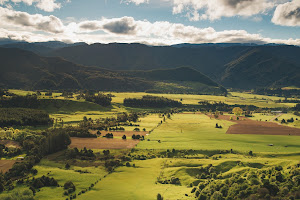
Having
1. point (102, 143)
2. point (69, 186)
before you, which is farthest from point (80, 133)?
point (69, 186)

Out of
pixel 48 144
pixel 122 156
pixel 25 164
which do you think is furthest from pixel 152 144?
pixel 25 164


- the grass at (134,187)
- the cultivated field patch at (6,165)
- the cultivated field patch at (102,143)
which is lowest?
the cultivated field patch at (6,165)

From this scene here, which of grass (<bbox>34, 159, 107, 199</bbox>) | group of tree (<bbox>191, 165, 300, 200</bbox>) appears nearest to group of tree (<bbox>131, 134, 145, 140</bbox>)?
grass (<bbox>34, 159, 107, 199</bbox>)

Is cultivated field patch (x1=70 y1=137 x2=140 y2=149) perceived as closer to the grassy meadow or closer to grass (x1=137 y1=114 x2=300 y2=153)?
the grassy meadow

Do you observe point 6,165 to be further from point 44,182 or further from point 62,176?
point 62,176

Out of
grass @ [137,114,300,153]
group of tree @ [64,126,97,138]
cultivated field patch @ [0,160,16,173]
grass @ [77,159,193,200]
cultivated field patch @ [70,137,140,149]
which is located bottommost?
cultivated field patch @ [0,160,16,173]

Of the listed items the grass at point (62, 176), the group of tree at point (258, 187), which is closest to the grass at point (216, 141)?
the grass at point (62, 176)

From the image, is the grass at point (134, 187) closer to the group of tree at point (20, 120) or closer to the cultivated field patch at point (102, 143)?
the cultivated field patch at point (102, 143)

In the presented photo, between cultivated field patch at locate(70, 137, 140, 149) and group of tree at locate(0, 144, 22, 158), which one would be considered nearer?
group of tree at locate(0, 144, 22, 158)
